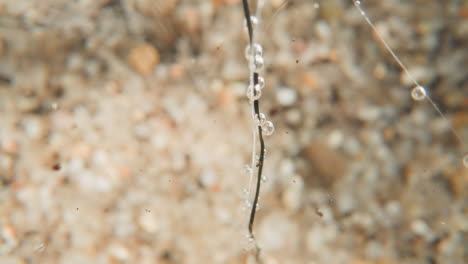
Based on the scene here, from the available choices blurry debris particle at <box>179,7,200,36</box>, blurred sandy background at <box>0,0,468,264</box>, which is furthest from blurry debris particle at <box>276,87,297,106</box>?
blurry debris particle at <box>179,7,200,36</box>

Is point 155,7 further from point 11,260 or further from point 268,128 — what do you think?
point 11,260

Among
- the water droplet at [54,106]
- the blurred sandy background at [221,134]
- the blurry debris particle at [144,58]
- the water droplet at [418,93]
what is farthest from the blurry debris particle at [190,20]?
the water droplet at [418,93]

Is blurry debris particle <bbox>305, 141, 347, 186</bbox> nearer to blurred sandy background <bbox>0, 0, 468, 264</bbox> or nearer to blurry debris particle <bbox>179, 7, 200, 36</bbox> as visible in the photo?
→ blurred sandy background <bbox>0, 0, 468, 264</bbox>

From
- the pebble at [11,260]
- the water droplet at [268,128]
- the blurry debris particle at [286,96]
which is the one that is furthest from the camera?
the blurry debris particle at [286,96]

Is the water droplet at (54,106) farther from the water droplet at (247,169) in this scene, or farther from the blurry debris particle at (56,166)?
the water droplet at (247,169)

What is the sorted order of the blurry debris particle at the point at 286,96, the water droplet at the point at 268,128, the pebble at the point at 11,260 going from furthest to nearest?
the blurry debris particle at the point at 286,96 < the water droplet at the point at 268,128 < the pebble at the point at 11,260

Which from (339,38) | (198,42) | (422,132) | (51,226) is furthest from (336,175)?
(51,226)

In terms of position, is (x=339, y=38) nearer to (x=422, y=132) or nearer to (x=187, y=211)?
(x=422, y=132)
